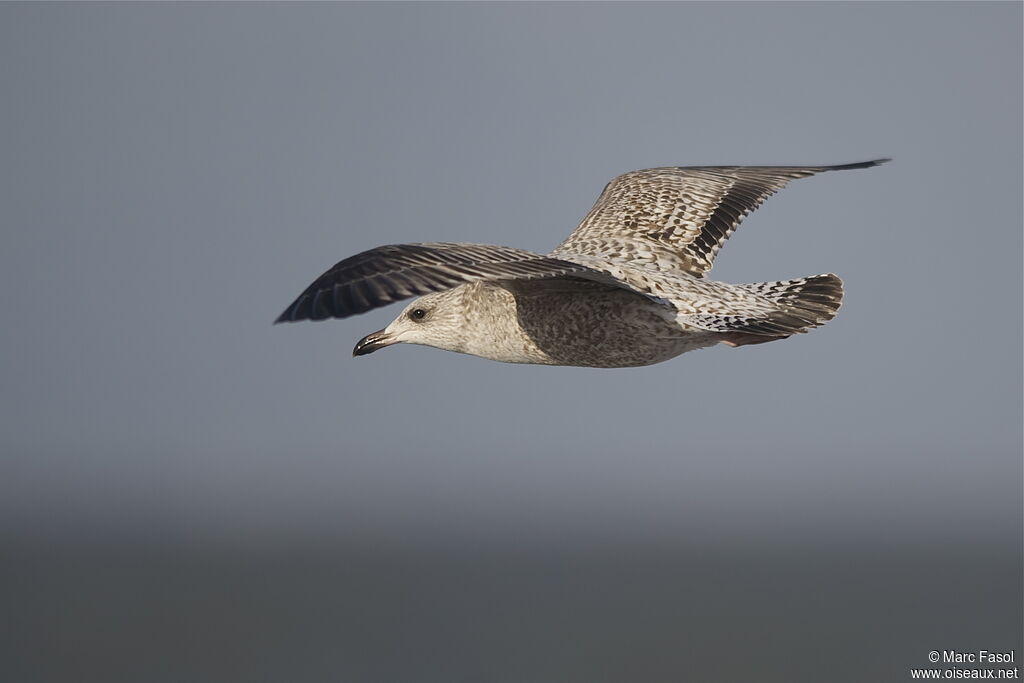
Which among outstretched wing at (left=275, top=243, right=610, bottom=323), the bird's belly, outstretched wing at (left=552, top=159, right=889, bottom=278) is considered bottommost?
the bird's belly

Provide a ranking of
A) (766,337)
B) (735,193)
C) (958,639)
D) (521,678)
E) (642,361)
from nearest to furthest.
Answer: (766,337) < (642,361) < (735,193) < (521,678) < (958,639)

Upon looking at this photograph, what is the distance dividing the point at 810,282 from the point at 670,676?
46940 millimetres

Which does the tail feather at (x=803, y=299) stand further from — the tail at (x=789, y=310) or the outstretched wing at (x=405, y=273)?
the outstretched wing at (x=405, y=273)

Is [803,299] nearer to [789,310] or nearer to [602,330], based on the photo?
[789,310]

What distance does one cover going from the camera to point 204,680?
55.3 meters

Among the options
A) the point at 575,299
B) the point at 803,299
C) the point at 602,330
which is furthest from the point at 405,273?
the point at 803,299

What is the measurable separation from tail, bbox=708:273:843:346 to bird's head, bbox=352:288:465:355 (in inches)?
83.6

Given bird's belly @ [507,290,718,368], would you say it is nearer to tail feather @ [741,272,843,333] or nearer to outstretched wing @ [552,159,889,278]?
tail feather @ [741,272,843,333]

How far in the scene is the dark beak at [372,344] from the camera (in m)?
13.2

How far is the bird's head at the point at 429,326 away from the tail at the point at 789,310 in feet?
6.97

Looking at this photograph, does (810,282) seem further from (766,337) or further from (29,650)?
(29,650)

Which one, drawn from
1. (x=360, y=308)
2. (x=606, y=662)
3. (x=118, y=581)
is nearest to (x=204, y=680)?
(x=606, y=662)

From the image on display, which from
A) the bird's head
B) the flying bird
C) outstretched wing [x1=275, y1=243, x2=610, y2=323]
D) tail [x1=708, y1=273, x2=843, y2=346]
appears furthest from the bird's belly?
outstretched wing [x1=275, y1=243, x2=610, y2=323]

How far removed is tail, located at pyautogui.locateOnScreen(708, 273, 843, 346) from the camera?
12.1 meters
